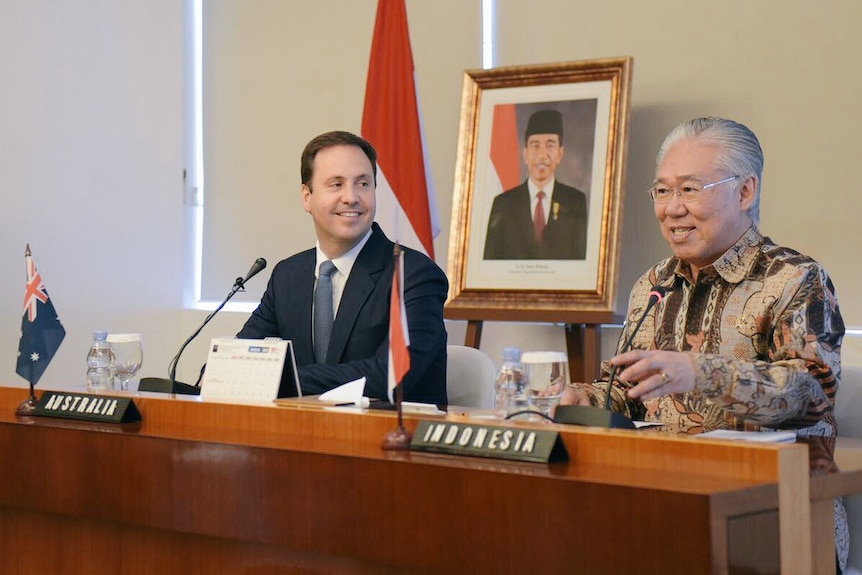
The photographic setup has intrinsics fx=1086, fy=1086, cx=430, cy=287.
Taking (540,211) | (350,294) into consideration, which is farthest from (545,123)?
(350,294)

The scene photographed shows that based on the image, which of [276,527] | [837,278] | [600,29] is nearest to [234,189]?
[600,29]

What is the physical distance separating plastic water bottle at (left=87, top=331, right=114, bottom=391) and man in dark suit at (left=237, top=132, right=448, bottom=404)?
0.48 meters

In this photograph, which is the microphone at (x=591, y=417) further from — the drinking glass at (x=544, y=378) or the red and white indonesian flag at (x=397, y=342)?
the red and white indonesian flag at (x=397, y=342)

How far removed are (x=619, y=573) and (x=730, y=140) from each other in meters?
1.29

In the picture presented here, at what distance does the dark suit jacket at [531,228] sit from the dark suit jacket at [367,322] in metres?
1.11

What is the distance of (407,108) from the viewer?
4.50 meters

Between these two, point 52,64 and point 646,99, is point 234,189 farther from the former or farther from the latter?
point 646,99

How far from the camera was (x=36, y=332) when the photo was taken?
8.43 feet

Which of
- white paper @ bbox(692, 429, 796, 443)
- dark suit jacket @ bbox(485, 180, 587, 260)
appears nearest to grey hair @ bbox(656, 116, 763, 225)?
white paper @ bbox(692, 429, 796, 443)

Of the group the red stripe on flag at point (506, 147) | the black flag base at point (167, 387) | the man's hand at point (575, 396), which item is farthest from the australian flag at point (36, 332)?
the red stripe on flag at point (506, 147)

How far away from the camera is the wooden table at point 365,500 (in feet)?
4.58

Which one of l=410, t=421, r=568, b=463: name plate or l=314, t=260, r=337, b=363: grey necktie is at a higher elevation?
l=314, t=260, r=337, b=363: grey necktie

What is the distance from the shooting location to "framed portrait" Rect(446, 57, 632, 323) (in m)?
4.02

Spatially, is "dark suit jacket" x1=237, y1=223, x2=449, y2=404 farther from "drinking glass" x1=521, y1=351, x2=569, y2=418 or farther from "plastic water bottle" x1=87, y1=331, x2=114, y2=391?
"drinking glass" x1=521, y1=351, x2=569, y2=418
